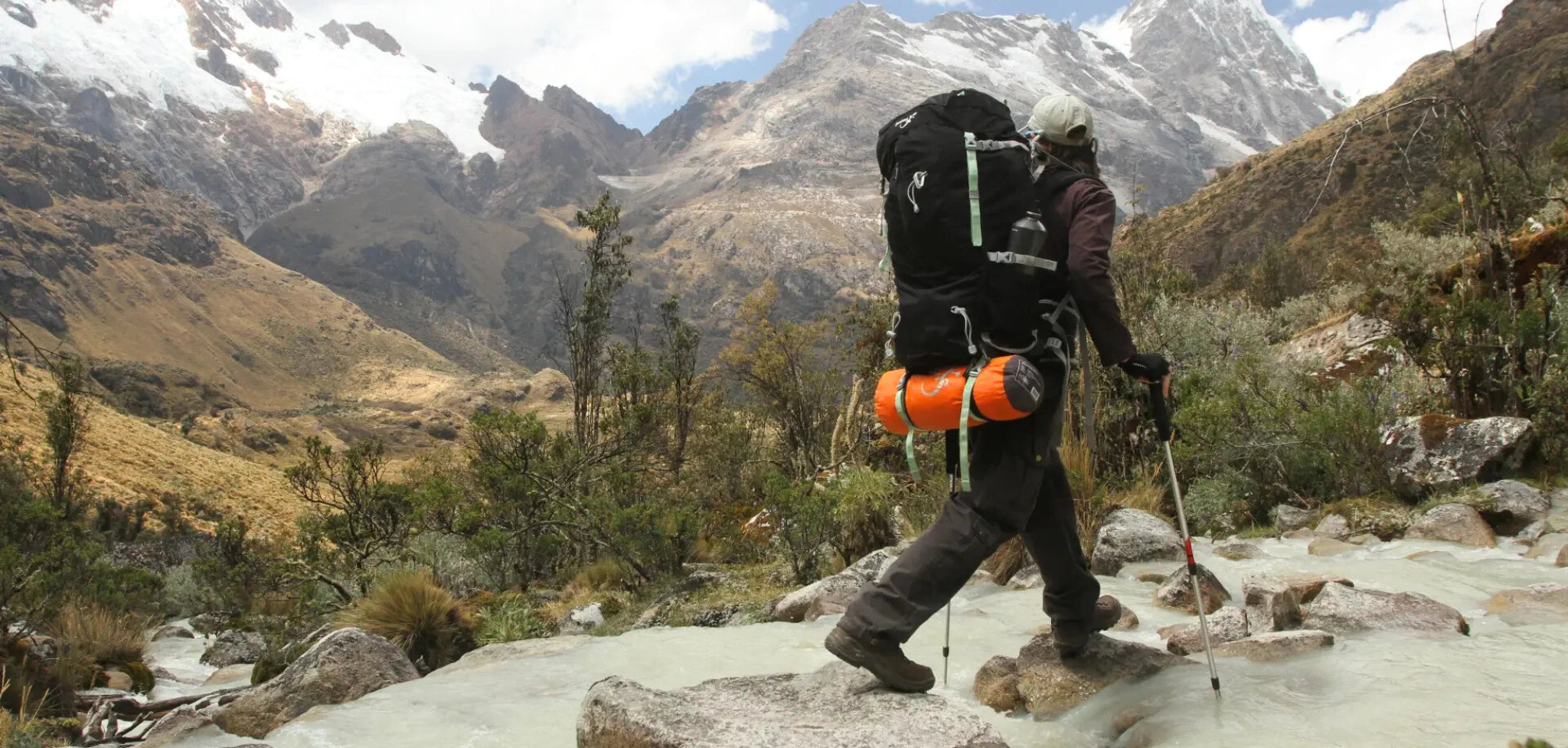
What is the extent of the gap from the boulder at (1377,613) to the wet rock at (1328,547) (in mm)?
2472

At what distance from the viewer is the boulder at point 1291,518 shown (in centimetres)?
700

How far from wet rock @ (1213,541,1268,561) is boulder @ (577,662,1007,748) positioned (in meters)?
3.86

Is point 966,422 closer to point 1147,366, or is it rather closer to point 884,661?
point 1147,366

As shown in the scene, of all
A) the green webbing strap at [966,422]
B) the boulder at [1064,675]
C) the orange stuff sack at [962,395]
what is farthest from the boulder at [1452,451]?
the green webbing strap at [966,422]

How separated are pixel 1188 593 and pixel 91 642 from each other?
882 centimetres

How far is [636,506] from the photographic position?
396 inches

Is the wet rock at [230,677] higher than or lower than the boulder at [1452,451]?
lower

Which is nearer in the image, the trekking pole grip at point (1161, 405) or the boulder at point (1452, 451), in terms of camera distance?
the trekking pole grip at point (1161, 405)

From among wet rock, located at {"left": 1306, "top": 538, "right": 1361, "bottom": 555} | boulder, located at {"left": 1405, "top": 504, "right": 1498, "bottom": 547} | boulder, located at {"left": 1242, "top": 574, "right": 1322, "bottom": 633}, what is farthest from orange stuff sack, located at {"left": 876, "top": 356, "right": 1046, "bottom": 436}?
boulder, located at {"left": 1405, "top": 504, "right": 1498, "bottom": 547}

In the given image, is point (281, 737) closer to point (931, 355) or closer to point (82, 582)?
point (931, 355)

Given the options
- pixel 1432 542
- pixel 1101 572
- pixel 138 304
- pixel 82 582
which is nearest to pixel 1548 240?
pixel 1432 542

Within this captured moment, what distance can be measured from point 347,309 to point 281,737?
14999cm

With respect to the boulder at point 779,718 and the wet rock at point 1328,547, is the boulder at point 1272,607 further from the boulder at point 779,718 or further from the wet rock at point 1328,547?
the wet rock at point 1328,547

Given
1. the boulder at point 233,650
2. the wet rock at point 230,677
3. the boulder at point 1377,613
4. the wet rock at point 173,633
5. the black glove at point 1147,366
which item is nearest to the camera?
the black glove at point 1147,366
